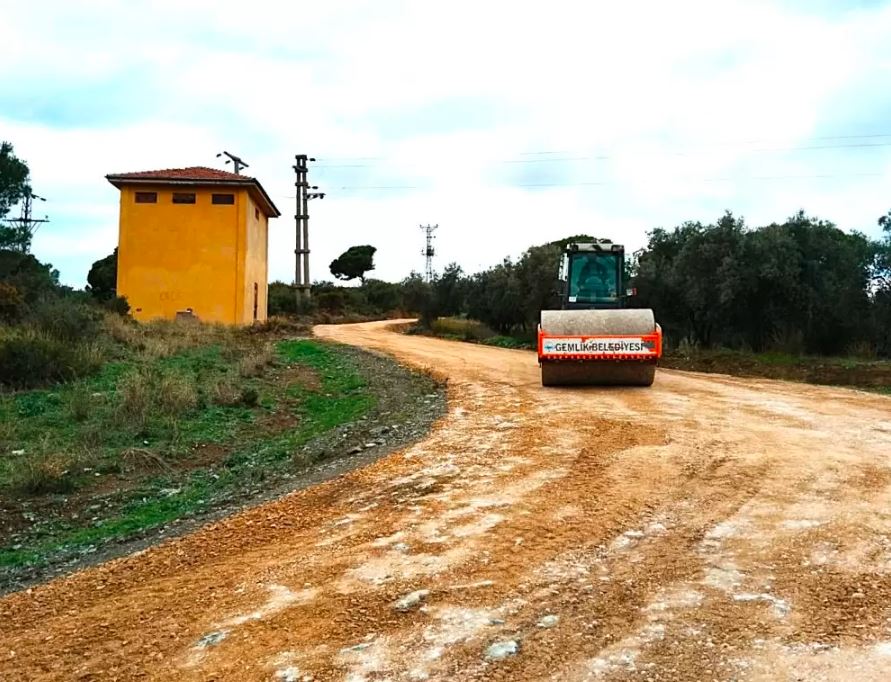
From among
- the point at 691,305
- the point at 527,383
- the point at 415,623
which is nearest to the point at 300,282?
the point at 691,305

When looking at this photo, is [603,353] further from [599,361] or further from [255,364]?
[255,364]

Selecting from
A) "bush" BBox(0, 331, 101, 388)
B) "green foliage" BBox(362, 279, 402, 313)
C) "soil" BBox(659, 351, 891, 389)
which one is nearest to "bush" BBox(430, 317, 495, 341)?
"soil" BBox(659, 351, 891, 389)

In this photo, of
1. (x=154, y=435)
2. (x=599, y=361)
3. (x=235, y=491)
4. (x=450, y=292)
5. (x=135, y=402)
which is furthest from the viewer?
(x=450, y=292)

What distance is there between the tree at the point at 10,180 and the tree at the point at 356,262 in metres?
45.0

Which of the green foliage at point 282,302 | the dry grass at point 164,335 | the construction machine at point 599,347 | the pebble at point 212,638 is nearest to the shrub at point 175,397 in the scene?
the dry grass at point 164,335

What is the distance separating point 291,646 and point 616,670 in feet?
4.94

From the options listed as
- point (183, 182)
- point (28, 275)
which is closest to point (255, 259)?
point (183, 182)

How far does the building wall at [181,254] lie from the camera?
30656 mm

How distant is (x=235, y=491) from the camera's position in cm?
775

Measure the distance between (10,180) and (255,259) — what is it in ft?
57.4

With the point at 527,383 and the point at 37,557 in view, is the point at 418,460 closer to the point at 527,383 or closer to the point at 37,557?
the point at 37,557

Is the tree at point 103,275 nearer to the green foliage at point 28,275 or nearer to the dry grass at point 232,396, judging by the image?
the green foliage at point 28,275

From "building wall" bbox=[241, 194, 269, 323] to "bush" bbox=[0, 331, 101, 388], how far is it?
1647 centimetres

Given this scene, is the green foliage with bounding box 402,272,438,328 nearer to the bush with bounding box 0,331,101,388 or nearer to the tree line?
the tree line
